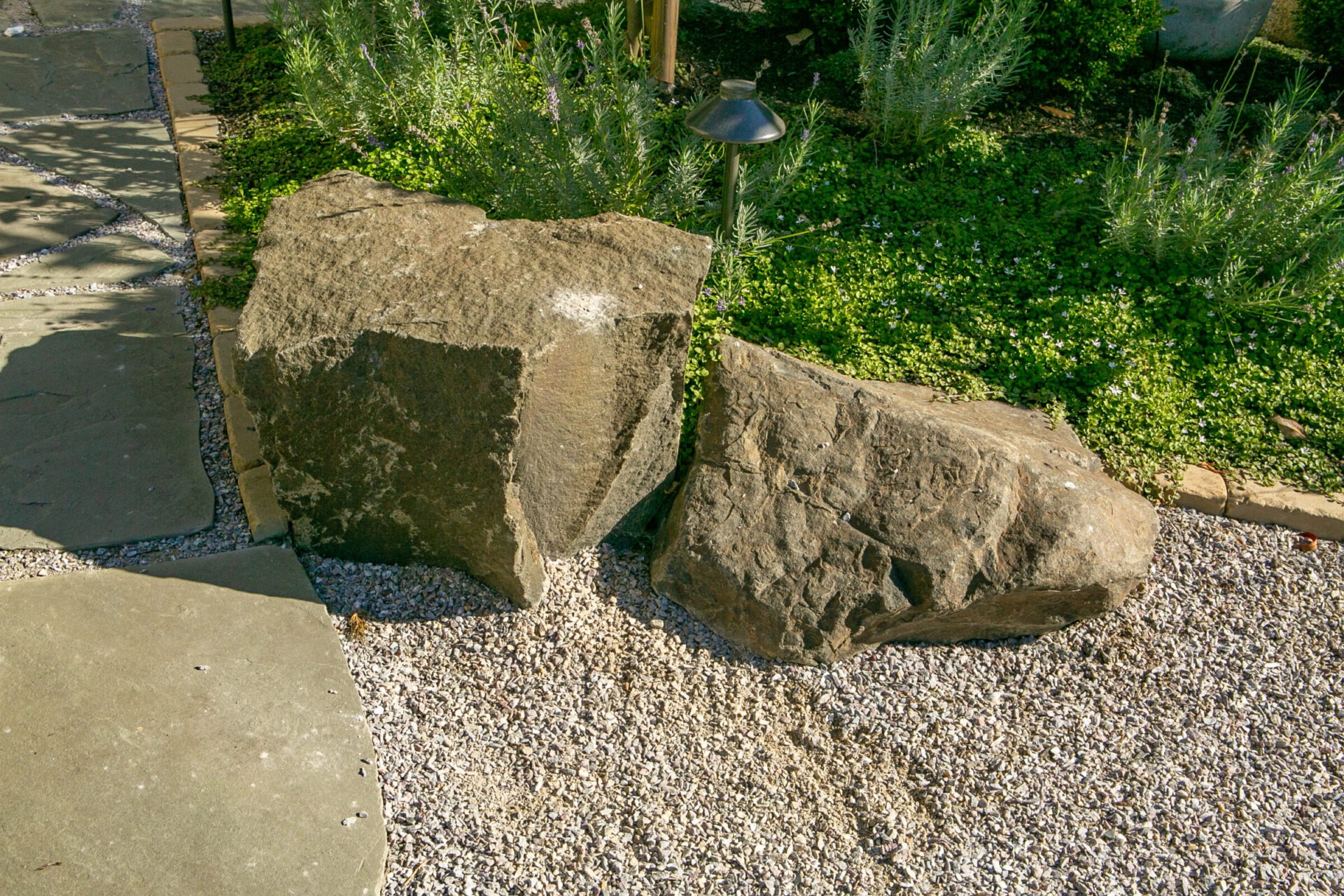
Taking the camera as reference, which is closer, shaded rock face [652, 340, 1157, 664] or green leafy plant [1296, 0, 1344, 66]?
shaded rock face [652, 340, 1157, 664]

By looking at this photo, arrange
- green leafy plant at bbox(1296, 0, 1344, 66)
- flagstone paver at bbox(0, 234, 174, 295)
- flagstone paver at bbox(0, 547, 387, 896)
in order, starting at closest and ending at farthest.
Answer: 1. flagstone paver at bbox(0, 547, 387, 896)
2. flagstone paver at bbox(0, 234, 174, 295)
3. green leafy plant at bbox(1296, 0, 1344, 66)

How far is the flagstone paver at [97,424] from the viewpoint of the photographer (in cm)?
350

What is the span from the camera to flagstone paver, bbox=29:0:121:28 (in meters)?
6.70

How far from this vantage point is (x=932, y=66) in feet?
17.5

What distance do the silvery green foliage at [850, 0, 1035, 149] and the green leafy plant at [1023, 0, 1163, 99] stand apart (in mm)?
192

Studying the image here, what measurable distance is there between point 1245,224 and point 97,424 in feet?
15.7

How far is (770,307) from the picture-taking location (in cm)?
439

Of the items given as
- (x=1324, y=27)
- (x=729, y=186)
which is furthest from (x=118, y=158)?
(x=1324, y=27)

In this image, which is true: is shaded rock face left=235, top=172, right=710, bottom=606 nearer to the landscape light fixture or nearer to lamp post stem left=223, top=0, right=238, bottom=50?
the landscape light fixture

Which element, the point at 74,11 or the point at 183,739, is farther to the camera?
the point at 74,11

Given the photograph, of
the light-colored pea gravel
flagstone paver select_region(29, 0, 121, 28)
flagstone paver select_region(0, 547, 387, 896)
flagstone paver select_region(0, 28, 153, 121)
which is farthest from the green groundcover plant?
flagstone paver select_region(29, 0, 121, 28)

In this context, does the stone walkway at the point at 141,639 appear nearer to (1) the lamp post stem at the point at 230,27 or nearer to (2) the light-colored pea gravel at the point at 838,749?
(2) the light-colored pea gravel at the point at 838,749

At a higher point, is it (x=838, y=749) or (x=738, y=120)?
(x=738, y=120)

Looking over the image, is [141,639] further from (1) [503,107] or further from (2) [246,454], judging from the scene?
(1) [503,107]
